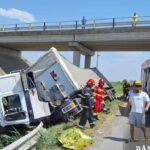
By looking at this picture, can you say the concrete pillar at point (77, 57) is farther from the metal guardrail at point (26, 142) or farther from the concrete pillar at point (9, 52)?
the metal guardrail at point (26, 142)

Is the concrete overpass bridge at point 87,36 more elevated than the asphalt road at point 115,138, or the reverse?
the concrete overpass bridge at point 87,36

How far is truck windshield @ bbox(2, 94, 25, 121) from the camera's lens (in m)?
15.2

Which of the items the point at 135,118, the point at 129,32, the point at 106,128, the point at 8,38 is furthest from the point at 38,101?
the point at 8,38

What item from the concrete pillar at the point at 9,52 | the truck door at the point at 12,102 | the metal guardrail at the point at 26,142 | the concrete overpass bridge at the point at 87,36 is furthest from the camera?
the concrete pillar at the point at 9,52

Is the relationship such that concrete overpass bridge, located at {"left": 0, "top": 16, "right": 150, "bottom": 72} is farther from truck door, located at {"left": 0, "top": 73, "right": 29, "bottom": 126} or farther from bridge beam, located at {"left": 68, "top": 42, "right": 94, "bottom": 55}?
truck door, located at {"left": 0, "top": 73, "right": 29, "bottom": 126}

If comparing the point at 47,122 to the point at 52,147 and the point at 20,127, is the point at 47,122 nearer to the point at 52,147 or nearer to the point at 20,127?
the point at 20,127

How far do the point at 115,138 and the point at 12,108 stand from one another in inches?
171

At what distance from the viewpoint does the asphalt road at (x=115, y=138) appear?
428 inches

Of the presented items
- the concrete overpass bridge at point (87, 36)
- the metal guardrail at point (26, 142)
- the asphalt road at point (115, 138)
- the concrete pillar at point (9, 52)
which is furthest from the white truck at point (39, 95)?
the concrete pillar at point (9, 52)

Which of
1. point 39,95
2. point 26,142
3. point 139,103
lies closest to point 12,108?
point 39,95

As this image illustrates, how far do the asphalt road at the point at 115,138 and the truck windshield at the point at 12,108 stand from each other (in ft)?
9.57

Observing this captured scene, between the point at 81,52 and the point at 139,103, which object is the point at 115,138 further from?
the point at 81,52

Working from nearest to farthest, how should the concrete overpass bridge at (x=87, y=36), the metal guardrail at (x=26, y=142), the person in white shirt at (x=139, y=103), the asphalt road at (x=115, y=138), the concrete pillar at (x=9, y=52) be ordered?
the metal guardrail at (x=26, y=142) < the asphalt road at (x=115, y=138) < the person in white shirt at (x=139, y=103) < the concrete overpass bridge at (x=87, y=36) < the concrete pillar at (x=9, y=52)

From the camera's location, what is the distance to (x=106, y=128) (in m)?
14.7
